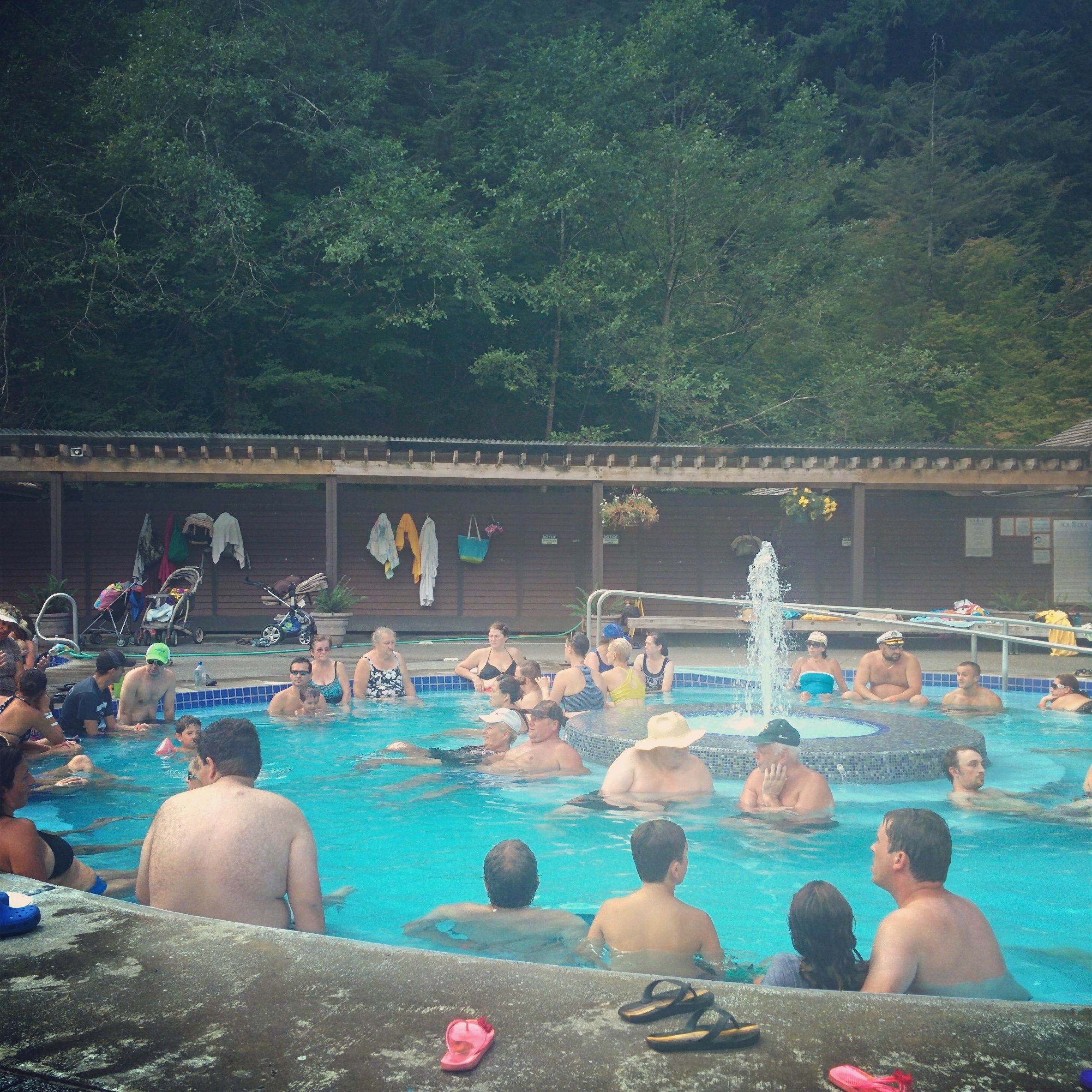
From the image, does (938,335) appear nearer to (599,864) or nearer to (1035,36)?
(1035,36)

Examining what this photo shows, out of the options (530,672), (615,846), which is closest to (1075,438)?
(530,672)

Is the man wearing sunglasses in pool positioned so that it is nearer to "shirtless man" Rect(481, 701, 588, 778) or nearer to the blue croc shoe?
"shirtless man" Rect(481, 701, 588, 778)

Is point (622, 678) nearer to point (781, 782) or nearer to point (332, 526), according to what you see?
point (781, 782)

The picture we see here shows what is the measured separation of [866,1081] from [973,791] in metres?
5.79

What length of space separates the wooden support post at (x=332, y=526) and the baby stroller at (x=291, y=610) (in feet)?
0.62

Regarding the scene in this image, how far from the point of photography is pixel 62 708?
8.79 metres

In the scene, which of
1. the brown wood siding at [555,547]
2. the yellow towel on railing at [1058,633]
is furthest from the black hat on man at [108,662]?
the yellow towel on railing at [1058,633]

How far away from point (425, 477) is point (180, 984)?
44.2 ft

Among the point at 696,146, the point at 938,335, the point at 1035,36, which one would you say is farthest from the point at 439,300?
the point at 1035,36

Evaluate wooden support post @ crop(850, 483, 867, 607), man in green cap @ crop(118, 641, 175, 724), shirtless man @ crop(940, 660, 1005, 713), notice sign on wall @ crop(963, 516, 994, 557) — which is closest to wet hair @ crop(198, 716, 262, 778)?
man in green cap @ crop(118, 641, 175, 724)

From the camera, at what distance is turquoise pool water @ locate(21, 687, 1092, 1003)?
5.59m

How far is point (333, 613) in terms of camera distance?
15.1 m

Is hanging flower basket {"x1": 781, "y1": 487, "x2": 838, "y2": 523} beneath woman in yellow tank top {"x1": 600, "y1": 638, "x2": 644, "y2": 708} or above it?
above

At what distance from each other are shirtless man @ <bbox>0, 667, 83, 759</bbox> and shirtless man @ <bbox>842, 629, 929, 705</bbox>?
776cm
